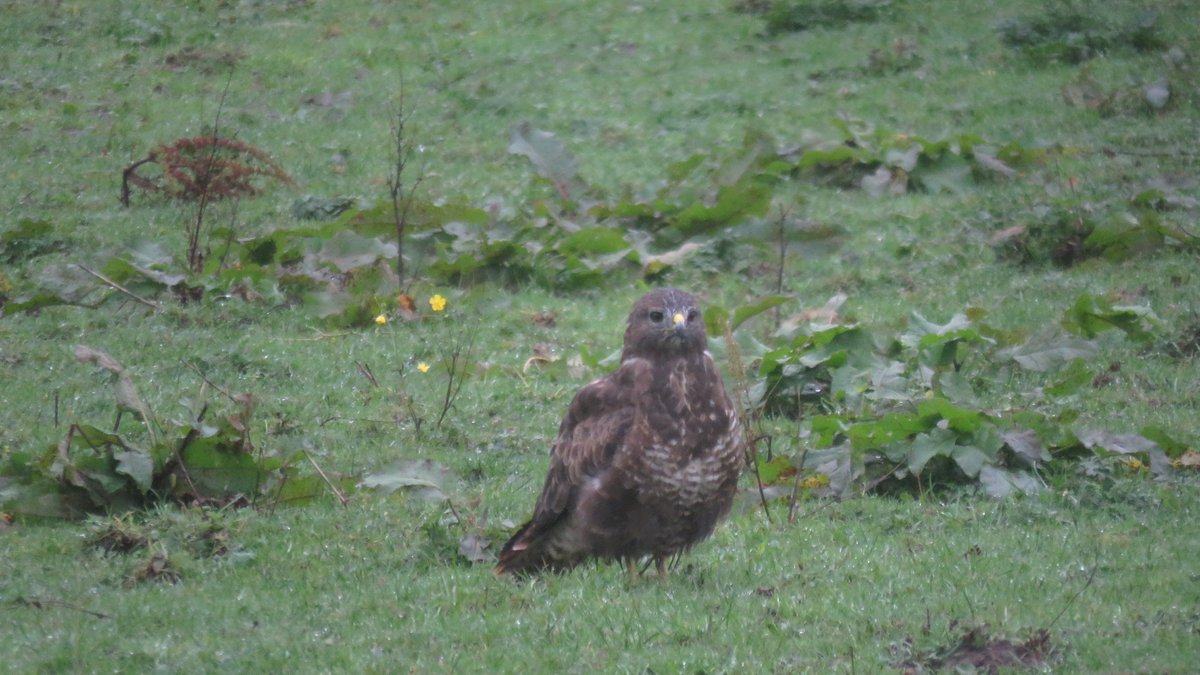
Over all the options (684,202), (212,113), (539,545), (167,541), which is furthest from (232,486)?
(212,113)

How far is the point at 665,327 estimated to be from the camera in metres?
6.46

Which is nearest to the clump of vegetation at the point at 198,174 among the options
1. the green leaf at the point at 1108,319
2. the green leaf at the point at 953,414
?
the green leaf at the point at 1108,319

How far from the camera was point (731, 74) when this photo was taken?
1872cm

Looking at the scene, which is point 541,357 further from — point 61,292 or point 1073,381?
point 61,292

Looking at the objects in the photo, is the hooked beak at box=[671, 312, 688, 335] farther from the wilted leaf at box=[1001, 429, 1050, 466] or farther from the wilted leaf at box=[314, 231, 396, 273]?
the wilted leaf at box=[314, 231, 396, 273]

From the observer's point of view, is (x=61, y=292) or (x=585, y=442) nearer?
(x=585, y=442)

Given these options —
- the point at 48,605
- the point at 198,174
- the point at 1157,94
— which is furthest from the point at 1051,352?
the point at 198,174

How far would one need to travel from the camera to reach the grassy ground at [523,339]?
18.3ft

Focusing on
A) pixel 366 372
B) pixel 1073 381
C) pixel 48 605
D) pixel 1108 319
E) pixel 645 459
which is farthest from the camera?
pixel 1108 319

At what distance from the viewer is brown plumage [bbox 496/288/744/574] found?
616cm

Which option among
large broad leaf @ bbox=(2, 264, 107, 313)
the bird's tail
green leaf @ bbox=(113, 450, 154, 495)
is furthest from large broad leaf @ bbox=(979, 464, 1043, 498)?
large broad leaf @ bbox=(2, 264, 107, 313)

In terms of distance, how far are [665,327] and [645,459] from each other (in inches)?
24.9

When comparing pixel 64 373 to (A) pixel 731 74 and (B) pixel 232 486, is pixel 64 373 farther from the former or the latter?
(A) pixel 731 74

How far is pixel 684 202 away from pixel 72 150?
6835 millimetres
